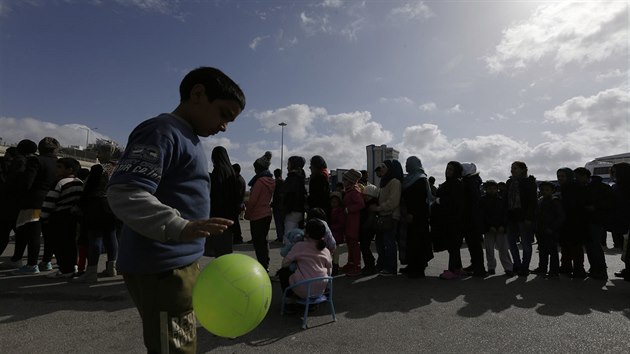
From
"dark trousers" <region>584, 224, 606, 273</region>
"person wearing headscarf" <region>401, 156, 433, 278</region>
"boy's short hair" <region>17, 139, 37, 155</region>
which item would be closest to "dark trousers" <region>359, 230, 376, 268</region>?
"person wearing headscarf" <region>401, 156, 433, 278</region>

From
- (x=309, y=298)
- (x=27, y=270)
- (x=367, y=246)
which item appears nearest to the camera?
(x=309, y=298)

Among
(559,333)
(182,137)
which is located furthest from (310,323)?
(182,137)

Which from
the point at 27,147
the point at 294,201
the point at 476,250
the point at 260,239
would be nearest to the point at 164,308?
the point at 260,239

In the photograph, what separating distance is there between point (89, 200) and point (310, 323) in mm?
4016

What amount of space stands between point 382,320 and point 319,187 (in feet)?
9.11

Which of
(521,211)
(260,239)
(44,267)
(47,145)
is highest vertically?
(47,145)

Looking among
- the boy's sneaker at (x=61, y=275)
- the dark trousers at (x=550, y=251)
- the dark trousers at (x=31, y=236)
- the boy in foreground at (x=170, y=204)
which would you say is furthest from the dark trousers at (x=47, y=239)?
the dark trousers at (x=550, y=251)

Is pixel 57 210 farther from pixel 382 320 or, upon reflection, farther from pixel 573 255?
pixel 573 255

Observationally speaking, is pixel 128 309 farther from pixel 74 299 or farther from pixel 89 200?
pixel 89 200

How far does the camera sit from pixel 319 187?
635 cm

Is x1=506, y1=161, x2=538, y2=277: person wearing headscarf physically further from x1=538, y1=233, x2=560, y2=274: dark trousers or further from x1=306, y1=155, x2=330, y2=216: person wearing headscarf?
x1=306, y1=155, x2=330, y2=216: person wearing headscarf

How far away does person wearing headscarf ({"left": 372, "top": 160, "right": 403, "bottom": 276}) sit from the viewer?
646 centimetres

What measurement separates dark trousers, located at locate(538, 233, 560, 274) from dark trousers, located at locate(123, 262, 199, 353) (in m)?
6.81

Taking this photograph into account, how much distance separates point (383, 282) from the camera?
237 inches
